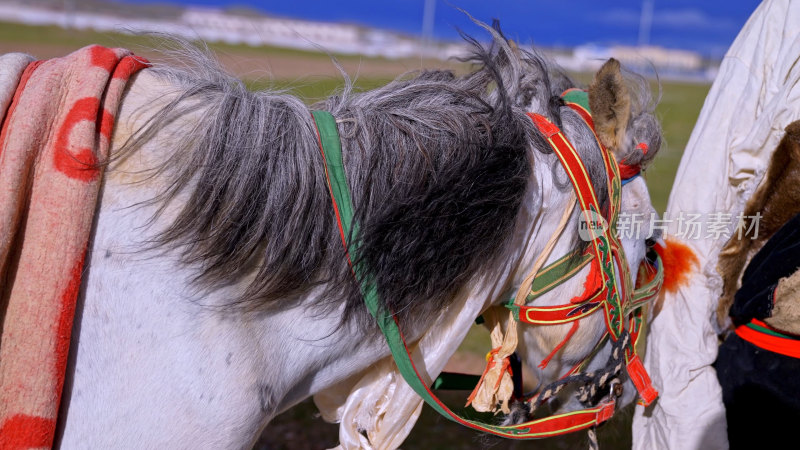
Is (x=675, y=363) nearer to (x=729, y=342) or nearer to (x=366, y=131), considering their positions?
(x=729, y=342)

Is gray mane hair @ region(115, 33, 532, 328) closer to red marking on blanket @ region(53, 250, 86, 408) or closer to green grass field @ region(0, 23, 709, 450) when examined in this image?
red marking on blanket @ region(53, 250, 86, 408)

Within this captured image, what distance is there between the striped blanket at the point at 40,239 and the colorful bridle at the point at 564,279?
54cm

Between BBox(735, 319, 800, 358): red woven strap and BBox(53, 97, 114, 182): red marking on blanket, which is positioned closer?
BBox(53, 97, 114, 182): red marking on blanket

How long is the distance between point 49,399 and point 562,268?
53.7 inches

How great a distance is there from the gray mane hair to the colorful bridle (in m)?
0.03

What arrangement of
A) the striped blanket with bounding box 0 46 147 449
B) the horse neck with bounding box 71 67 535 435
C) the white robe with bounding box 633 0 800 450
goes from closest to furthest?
the striped blanket with bounding box 0 46 147 449 → the horse neck with bounding box 71 67 535 435 → the white robe with bounding box 633 0 800 450

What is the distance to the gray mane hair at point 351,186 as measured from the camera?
1.44 m

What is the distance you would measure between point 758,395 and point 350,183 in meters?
1.83

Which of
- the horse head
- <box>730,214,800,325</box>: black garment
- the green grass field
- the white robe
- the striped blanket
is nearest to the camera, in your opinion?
the striped blanket

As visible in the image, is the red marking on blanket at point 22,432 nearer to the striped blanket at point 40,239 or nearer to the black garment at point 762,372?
the striped blanket at point 40,239

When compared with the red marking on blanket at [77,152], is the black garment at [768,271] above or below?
below

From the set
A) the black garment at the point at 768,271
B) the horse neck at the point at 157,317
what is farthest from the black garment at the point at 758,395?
the horse neck at the point at 157,317

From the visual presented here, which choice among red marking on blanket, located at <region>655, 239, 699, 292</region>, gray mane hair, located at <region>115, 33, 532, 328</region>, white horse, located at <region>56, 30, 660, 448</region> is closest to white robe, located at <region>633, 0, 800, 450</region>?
red marking on blanket, located at <region>655, 239, 699, 292</region>

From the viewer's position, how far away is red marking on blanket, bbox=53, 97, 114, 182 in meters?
1.29
